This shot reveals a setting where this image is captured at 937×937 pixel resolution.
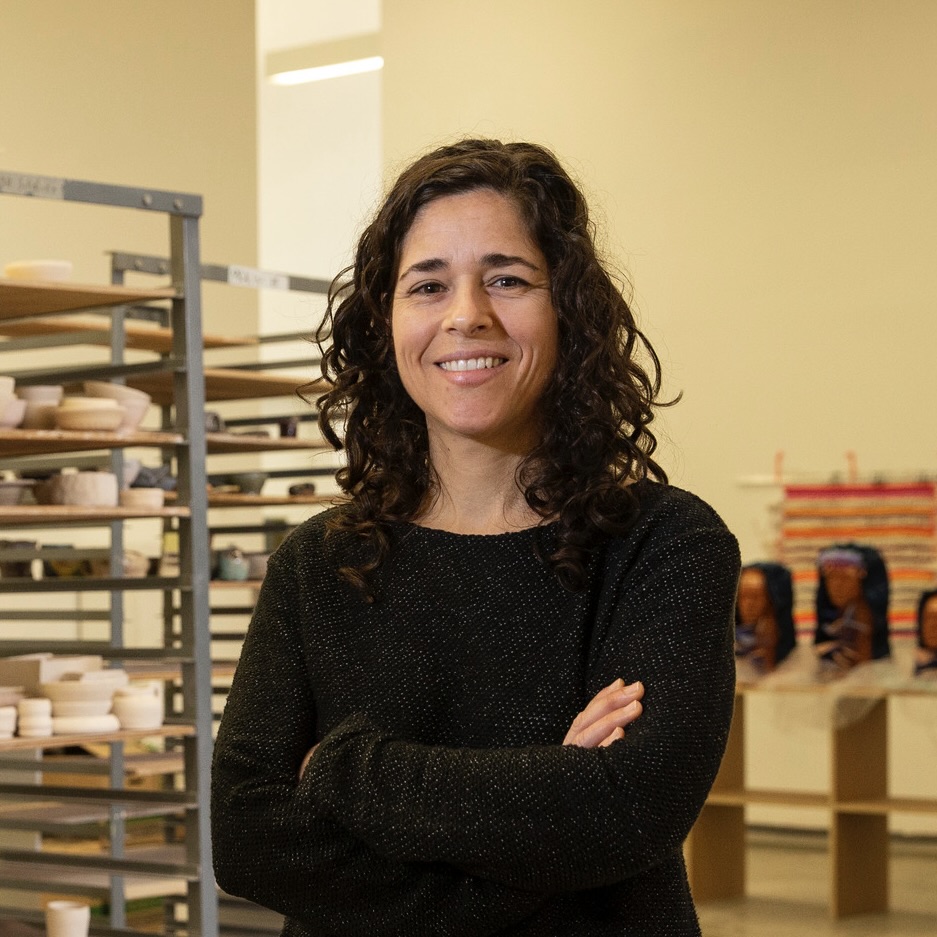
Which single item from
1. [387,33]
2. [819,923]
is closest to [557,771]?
[819,923]

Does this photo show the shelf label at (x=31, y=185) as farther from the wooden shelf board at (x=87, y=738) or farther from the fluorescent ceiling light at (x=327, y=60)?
the fluorescent ceiling light at (x=327, y=60)

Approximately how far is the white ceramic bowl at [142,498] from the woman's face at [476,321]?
3.06 m

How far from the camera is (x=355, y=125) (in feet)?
32.6

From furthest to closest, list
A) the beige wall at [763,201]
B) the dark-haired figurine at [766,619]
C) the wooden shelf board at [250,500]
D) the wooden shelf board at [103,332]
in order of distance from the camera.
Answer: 1. the beige wall at [763,201]
2. the dark-haired figurine at [766,619]
3. the wooden shelf board at [250,500]
4. the wooden shelf board at [103,332]

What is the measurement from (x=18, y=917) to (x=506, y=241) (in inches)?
161

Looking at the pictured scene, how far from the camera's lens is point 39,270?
453cm

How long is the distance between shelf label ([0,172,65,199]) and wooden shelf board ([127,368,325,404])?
96 cm

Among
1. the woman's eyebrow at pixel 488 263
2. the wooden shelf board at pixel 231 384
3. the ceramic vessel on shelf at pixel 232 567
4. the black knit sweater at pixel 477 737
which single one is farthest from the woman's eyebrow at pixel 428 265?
the ceramic vessel on shelf at pixel 232 567

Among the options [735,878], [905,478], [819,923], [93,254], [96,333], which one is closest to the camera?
[96,333]

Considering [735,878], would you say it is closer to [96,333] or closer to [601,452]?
[96,333]

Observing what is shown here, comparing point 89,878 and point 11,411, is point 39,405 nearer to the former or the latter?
point 11,411

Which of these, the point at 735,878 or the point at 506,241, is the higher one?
the point at 506,241

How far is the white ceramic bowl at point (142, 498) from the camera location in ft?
15.1

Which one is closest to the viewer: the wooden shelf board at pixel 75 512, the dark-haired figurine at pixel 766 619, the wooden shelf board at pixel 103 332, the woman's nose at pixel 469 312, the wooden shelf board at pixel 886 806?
the woman's nose at pixel 469 312
